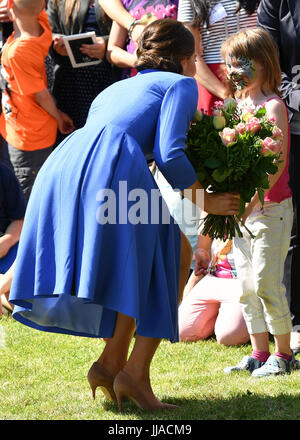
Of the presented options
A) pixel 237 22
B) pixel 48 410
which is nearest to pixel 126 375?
pixel 48 410

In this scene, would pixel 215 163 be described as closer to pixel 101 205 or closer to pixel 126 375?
pixel 101 205

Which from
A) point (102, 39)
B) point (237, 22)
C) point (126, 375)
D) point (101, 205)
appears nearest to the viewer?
point (101, 205)

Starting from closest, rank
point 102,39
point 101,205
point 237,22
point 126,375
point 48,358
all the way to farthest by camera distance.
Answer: point 101,205
point 126,375
point 48,358
point 237,22
point 102,39

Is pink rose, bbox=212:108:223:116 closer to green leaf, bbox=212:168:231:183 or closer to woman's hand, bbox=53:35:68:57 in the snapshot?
green leaf, bbox=212:168:231:183

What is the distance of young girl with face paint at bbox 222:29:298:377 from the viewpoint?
4656 millimetres

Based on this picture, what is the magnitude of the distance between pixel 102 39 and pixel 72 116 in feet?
2.39

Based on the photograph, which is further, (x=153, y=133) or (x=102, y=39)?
(x=102, y=39)

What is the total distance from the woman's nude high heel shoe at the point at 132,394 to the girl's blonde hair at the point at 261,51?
6.35ft

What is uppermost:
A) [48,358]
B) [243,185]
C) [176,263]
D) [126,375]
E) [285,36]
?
[285,36]

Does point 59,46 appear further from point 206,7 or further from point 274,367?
point 274,367

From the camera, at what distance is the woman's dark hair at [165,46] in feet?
13.0

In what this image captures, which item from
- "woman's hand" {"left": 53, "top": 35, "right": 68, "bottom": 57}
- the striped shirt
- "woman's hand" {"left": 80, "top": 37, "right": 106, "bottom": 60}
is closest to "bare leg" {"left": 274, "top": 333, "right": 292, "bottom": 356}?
the striped shirt

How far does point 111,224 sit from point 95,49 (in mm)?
3206
